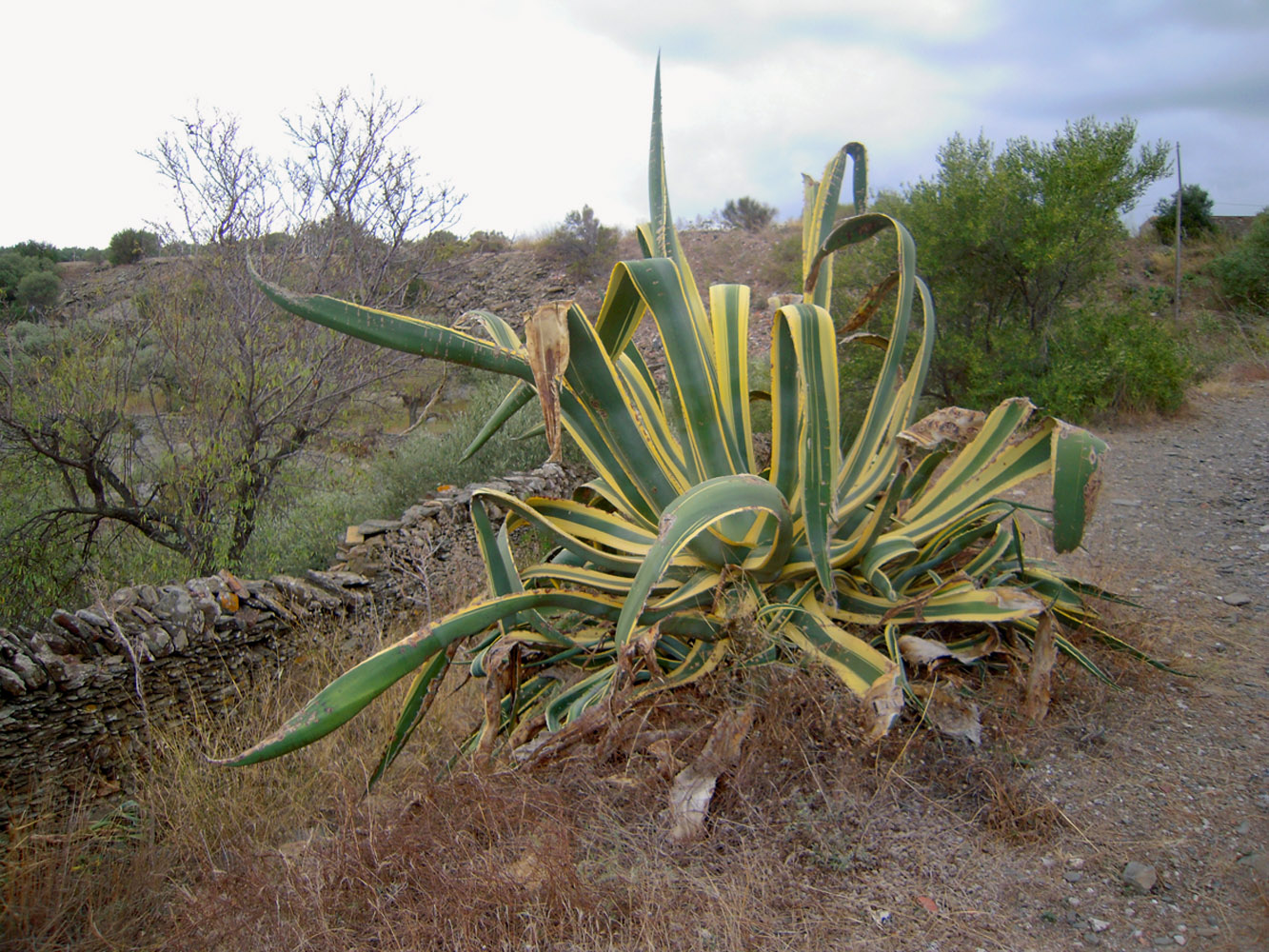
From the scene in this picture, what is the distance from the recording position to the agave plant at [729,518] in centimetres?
194

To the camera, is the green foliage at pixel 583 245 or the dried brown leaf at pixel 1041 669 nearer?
the dried brown leaf at pixel 1041 669

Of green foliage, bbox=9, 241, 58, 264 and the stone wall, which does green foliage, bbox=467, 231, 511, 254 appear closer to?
green foliage, bbox=9, 241, 58, 264

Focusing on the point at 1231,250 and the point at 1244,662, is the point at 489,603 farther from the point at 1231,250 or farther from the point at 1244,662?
the point at 1231,250

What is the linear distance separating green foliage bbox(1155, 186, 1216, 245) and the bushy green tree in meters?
12.9

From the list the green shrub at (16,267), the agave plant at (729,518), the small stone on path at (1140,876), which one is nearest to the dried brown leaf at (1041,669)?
the agave plant at (729,518)

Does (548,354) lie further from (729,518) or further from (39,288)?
(39,288)

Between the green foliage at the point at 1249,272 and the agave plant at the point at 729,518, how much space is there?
14.6 metres

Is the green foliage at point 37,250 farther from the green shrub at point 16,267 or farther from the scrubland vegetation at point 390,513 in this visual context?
the scrubland vegetation at point 390,513

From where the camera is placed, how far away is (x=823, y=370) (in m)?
2.00

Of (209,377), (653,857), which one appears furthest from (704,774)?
(209,377)

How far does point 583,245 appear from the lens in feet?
78.0

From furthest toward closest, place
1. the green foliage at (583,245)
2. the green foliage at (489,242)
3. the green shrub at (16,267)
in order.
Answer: the green foliage at (489,242), the green foliage at (583,245), the green shrub at (16,267)

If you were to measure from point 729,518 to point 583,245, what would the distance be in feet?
74.1

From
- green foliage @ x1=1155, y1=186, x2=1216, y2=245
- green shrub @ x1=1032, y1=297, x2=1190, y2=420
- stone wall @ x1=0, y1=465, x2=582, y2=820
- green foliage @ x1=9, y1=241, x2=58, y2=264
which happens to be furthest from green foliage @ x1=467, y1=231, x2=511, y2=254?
stone wall @ x1=0, y1=465, x2=582, y2=820
